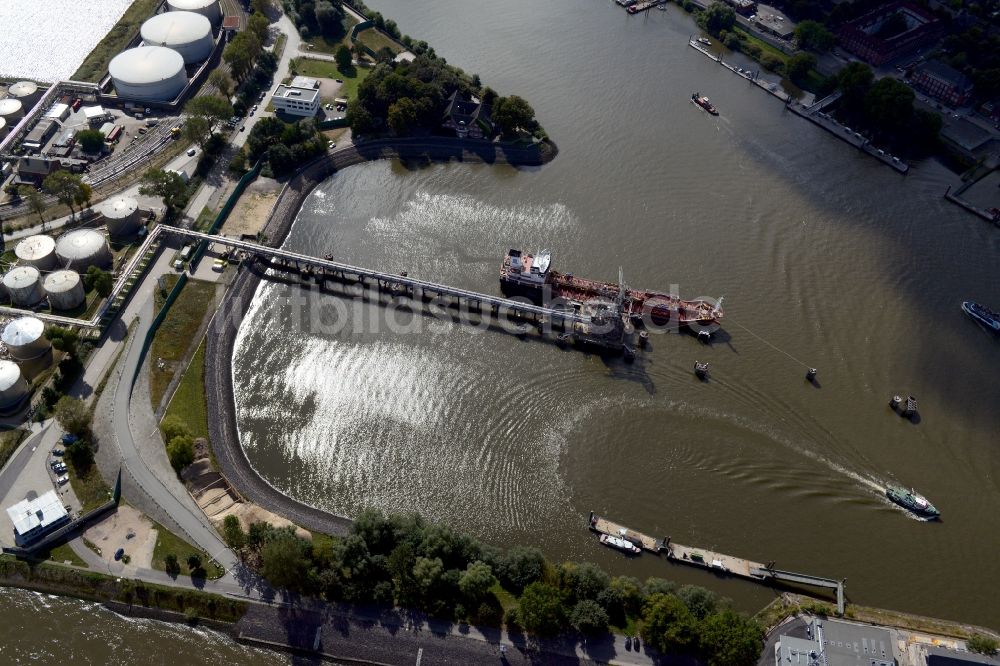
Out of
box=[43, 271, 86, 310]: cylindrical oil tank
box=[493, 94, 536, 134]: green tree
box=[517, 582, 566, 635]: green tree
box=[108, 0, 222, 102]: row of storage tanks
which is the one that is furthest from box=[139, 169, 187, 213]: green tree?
box=[517, 582, 566, 635]: green tree

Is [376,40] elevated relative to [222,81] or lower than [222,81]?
elevated

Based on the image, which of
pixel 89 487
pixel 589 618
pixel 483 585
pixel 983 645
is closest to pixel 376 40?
pixel 89 487

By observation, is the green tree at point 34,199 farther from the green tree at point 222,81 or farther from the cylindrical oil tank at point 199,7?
the cylindrical oil tank at point 199,7

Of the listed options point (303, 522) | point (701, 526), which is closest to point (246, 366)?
point (303, 522)

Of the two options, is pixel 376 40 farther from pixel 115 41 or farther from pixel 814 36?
pixel 814 36

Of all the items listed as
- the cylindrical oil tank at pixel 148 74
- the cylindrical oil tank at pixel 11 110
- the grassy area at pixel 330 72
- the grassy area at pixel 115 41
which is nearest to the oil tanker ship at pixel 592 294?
the grassy area at pixel 330 72
